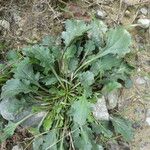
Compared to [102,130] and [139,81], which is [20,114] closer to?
Answer: [102,130]

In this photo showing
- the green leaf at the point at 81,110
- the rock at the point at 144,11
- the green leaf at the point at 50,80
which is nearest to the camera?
the green leaf at the point at 81,110

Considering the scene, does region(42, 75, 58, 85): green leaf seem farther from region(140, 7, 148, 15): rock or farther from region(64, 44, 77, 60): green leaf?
region(140, 7, 148, 15): rock

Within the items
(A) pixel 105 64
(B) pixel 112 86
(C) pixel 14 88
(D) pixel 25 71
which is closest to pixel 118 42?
(A) pixel 105 64

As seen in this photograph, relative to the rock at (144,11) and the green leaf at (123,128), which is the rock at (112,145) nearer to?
the green leaf at (123,128)

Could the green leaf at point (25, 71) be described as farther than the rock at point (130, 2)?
No

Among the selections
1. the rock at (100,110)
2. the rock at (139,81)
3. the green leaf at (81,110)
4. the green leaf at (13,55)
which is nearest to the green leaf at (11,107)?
the green leaf at (13,55)

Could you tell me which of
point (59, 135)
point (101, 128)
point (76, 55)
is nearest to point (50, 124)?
point (59, 135)

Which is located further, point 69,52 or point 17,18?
point 17,18

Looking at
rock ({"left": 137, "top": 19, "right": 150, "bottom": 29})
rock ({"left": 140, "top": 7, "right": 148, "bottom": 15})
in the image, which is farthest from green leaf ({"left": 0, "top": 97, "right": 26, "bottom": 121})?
rock ({"left": 140, "top": 7, "right": 148, "bottom": 15})
